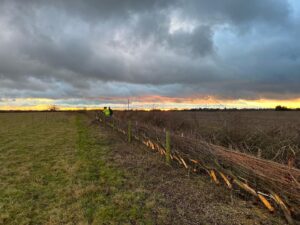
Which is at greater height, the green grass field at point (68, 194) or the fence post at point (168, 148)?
the fence post at point (168, 148)

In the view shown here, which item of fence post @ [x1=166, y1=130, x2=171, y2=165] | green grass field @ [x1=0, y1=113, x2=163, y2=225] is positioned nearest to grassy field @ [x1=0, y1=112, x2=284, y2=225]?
green grass field @ [x1=0, y1=113, x2=163, y2=225]

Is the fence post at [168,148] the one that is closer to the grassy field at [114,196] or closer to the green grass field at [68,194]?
the grassy field at [114,196]

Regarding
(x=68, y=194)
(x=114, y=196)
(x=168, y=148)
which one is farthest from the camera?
(x=168, y=148)

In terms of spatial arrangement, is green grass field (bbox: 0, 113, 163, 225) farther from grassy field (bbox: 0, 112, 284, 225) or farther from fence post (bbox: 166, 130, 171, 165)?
fence post (bbox: 166, 130, 171, 165)

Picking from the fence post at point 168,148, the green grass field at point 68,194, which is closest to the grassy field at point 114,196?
the green grass field at point 68,194

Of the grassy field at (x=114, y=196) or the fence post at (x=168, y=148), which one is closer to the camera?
the grassy field at (x=114, y=196)

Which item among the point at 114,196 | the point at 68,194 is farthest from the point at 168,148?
the point at 68,194

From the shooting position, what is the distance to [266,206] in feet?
13.7

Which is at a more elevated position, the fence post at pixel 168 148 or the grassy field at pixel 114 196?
the fence post at pixel 168 148

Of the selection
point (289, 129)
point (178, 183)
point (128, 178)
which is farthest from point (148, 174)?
point (289, 129)

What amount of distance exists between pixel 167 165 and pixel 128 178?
66.7 inches

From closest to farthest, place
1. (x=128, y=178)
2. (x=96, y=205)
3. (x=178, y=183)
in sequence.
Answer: (x=96, y=205) → (x=178, y=183) → (x=128, y=178)

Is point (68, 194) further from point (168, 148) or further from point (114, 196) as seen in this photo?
point (168, 148)

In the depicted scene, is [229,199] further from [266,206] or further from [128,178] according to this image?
[128,178]
